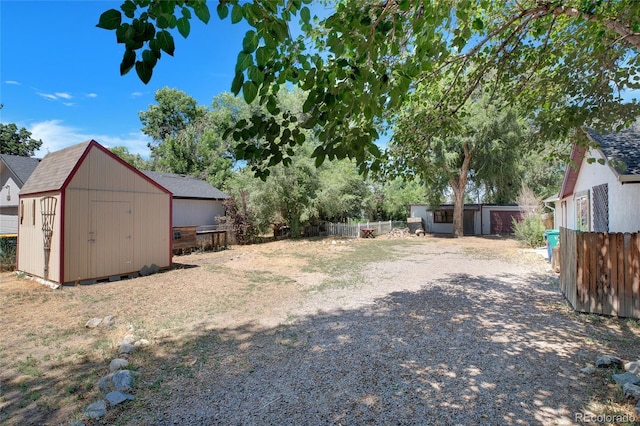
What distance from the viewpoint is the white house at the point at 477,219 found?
25312mm

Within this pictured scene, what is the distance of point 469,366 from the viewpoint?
347cm

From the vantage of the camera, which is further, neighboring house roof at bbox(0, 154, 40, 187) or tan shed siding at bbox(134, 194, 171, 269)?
neighboring house roof at bbox(0, 154, 40, 187)

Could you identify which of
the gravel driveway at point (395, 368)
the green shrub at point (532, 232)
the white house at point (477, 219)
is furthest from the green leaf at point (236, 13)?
the white house at point (477, 219)

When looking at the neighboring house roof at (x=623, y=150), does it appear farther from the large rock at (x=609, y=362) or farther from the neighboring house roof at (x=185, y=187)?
the neighboring house roof at (x=185, y=187)

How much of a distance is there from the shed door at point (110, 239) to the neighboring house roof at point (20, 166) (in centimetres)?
1097

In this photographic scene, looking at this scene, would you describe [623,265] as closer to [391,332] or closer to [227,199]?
[391,332]

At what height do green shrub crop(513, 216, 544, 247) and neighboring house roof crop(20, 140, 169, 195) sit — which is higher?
neighboring house roof crop(20, 140, 169, 195)

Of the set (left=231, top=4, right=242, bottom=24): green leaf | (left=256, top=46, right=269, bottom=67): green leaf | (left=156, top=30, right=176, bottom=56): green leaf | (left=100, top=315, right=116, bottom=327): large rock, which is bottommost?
(left=100, top=315, right=116, bottom=327): large rock

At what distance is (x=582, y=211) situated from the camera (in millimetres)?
10172

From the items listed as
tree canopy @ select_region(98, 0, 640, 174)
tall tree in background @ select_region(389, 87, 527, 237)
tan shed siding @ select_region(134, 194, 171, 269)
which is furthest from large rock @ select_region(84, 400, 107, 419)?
tall tree in background @ select_region(389, 87, 527, 237)

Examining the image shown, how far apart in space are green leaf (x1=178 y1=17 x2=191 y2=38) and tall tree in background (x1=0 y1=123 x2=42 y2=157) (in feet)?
135

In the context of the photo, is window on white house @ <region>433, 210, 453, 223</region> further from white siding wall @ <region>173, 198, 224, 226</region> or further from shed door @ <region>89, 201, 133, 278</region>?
shed door @ <region>89, 201, 133, 278</region>

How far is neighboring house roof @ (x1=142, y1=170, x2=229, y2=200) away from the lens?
56.0 feet

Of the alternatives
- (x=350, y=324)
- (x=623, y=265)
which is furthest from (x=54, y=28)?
(x=623, y=265)
